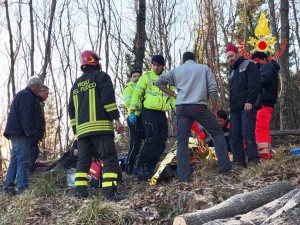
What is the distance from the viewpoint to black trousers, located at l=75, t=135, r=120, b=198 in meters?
5.69

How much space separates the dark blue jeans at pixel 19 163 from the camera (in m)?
6.82

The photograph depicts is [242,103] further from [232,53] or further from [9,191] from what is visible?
[9,191]

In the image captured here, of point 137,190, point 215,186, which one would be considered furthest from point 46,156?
point 215,186

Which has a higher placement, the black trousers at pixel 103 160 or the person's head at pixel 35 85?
the person's head at pixel 35 85

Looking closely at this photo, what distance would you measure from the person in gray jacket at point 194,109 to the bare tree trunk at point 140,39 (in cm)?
387

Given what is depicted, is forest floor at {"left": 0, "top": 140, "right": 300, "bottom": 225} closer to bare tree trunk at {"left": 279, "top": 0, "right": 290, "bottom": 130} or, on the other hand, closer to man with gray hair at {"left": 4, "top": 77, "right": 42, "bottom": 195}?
man with gray hair at {"left": 4, "top": 77, "right": 42, "bottom": 195}

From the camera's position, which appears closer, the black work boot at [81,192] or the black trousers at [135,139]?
the black work boot at [81,192]

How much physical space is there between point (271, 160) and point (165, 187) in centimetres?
175

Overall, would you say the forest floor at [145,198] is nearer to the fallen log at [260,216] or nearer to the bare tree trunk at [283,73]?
the fallen log at [260,216]

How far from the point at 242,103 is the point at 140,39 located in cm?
454

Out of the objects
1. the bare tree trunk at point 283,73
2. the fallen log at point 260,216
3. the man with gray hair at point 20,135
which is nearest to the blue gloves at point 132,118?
the man with gray hair at point 20,135

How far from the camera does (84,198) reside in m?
5.80

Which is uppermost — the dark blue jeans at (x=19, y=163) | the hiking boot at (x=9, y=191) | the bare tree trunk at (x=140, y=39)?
the bare tree trunk at (x=140, y=39)

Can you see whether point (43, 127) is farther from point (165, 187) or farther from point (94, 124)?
point (165, 187)
